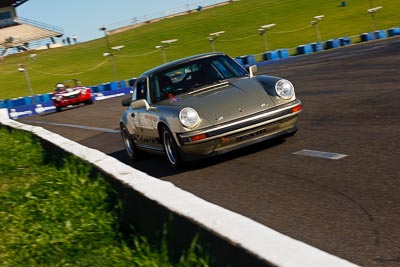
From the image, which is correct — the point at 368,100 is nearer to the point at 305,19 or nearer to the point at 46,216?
the point at 46,216

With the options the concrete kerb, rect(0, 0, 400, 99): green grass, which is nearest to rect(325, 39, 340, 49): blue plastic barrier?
rect(0, 0, 400, 99): green grass

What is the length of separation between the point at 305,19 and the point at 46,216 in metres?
58.5

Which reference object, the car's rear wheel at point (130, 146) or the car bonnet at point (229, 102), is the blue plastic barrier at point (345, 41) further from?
the car bonnet at point (229, 102)

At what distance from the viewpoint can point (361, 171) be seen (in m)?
6.55

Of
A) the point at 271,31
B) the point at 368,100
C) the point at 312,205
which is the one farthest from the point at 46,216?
the point at 271,31

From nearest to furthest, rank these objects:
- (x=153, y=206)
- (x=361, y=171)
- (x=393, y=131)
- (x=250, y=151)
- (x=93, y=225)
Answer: (x=153, y=206), (x=93, y=225), (x=361, y=171), (x=393, y=131), (x=250, y=151)

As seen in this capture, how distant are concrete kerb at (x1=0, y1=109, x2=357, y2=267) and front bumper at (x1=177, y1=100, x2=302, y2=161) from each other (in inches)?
92.0

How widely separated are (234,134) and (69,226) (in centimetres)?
324

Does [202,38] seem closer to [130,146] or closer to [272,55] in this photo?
[272,55]

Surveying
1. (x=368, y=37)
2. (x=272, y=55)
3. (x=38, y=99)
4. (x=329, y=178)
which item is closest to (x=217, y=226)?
(x=329, y=178)

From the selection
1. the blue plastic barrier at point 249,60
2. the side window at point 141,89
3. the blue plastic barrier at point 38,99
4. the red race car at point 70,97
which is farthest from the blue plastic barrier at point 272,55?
the side window at point 141,89

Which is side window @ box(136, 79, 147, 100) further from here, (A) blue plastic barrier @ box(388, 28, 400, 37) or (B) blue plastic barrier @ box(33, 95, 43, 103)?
(B) blue plastic barrier @ box(33, 95, 43, 103)

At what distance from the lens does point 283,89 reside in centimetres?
870

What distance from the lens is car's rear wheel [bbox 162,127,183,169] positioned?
858cm
